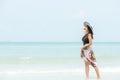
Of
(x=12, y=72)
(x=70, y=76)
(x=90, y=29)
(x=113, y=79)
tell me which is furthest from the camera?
(x=12, y=72)

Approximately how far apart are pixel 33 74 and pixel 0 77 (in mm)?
1123

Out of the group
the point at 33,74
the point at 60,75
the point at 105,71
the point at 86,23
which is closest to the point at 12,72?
the point at 33,74

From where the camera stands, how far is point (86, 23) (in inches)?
341

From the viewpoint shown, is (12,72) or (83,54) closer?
(83,54)

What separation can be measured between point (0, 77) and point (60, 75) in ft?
5.09

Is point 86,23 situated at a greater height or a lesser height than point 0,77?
greater

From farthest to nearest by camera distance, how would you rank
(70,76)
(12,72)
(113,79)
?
(12,72), (70,76), (113,79)

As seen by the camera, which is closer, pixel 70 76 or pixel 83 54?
pixel 83 54

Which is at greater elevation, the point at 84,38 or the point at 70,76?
the point at 84,38

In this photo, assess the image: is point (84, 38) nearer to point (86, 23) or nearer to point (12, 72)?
point (86, 23)

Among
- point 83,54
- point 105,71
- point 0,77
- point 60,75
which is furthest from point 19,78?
point 105,71

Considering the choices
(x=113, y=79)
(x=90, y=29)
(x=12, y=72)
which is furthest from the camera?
(x=12, y=72)

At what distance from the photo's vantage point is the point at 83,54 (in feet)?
28.9

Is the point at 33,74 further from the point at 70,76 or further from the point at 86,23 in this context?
the point at 86,23
